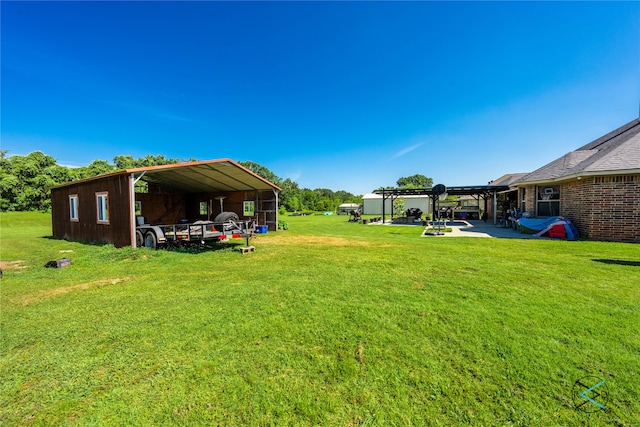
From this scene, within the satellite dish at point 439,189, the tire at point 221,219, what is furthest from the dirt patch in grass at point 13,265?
the satellite dish at point 439,189

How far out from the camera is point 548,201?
1312 cm

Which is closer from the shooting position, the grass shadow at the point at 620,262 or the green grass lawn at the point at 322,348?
the green grass lawn at the point at 322,348

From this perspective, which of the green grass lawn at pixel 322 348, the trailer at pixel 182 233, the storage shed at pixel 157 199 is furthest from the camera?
the storage shed at pixel 157 199

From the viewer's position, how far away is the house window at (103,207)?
1030cm

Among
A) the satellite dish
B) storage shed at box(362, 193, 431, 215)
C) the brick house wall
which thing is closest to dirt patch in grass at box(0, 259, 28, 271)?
the satellite dish

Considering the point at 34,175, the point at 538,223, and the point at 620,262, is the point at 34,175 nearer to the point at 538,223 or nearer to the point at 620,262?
the point at 538,223

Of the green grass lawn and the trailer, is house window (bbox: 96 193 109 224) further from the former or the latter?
the green grass lawn

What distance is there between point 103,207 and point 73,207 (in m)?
3.69

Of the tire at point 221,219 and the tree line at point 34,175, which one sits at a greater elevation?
the tree line at point 34,175

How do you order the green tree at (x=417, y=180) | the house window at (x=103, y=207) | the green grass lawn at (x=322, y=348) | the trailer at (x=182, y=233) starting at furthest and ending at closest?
the green tree at (x=417, y=180), the house window at (x=103, y=207), the trailer at (x=182, y=233), the green grass lawn at (x=322, y=348)

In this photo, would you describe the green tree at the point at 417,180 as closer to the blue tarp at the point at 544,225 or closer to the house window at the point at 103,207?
the blue tarp at the point at 544,225

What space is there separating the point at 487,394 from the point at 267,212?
588 inches

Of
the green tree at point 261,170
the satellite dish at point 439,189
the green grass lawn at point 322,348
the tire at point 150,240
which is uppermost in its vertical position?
the green tree at point 261,170

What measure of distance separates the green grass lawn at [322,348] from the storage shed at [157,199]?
15.2ft
